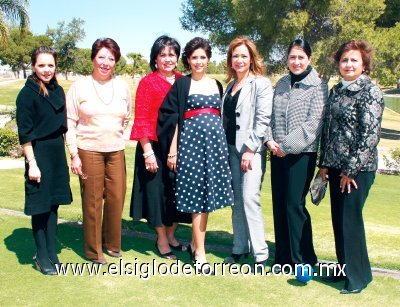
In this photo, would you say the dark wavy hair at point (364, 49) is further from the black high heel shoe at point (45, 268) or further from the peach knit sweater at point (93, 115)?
the black high heel shoe at point (45, 268)

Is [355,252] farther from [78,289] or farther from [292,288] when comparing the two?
[78,289]

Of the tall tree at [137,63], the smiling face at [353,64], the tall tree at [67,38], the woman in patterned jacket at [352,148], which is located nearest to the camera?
the woman in patterned jacket at [352,148]

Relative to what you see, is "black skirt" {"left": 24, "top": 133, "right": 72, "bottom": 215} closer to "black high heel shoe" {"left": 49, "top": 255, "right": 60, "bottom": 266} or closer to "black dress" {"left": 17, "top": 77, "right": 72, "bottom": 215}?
"black dress" {"left": 17, "top": 77, "right": 72, "bottom": 215}

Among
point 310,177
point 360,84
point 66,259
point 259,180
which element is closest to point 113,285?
point 66,259

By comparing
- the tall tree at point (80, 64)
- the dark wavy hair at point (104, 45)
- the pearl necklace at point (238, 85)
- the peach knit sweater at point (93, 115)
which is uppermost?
the tall tree at point (80, 64)

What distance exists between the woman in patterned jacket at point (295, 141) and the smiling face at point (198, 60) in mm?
691

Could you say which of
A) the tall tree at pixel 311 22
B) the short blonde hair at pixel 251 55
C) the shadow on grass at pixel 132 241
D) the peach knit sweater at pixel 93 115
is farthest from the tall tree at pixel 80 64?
the short blonde hair at pixel 251 55

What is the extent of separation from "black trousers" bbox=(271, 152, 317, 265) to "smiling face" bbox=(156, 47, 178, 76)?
1.26 meters

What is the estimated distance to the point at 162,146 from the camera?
4332 mm

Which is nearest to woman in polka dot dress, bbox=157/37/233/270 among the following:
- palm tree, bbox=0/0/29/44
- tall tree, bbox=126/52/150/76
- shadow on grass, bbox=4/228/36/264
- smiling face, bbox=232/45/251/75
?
smiling face, bbox=232/45/251/75

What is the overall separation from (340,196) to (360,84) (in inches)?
35.5

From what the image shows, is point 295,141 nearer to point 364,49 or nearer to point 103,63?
point 364,49

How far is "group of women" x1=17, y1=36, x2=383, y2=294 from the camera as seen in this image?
3.79 meters

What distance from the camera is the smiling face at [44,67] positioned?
3938 millimetres
